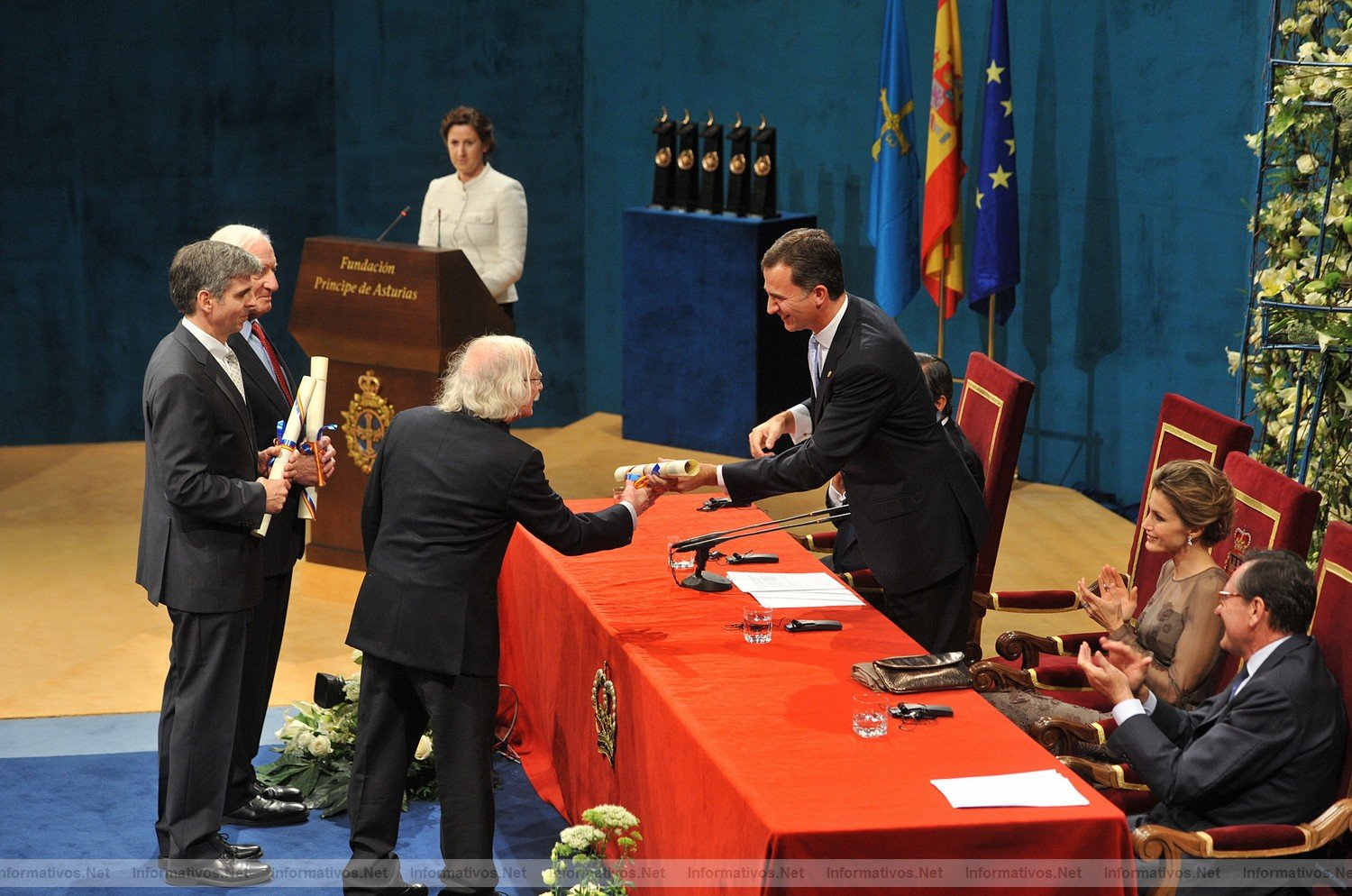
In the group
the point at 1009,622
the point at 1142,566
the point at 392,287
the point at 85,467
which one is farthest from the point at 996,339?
the point at 85,467

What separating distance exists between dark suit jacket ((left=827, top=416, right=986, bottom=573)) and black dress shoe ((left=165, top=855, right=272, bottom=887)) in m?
1.88

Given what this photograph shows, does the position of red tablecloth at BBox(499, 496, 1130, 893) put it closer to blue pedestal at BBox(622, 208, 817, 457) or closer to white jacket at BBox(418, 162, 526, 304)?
white jacket at BBox(418, 162, 526, 304)

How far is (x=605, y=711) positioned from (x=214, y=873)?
1.12m

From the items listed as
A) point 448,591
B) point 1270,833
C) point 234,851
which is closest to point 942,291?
point 448,591

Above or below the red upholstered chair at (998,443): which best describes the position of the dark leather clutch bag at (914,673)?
below

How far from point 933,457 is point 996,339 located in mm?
4327

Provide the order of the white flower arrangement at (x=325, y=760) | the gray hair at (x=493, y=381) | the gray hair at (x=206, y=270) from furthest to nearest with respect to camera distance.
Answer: the white flower arrangement at (x=325, y=760), the gray hair at (x=206, y=270), the gray hair at (x=493, y=381)

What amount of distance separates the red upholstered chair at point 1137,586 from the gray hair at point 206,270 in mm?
2147

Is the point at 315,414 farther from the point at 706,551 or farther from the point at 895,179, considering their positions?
the point at 895,179

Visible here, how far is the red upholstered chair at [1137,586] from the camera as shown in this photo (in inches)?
157

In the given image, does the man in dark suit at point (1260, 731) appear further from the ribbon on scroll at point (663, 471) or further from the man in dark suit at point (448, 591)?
the man in dark suit at point (448, 591)

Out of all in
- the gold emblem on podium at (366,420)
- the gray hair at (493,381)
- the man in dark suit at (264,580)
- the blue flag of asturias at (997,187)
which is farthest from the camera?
the blue flag of asturias at (997,187)

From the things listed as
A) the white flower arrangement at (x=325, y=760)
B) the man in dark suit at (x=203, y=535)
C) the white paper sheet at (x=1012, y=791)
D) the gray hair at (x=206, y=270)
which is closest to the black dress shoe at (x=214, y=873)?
the man in dark suit at (x=203, y=535)

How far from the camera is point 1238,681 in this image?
3.18 meters
